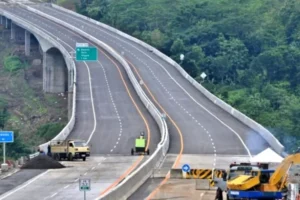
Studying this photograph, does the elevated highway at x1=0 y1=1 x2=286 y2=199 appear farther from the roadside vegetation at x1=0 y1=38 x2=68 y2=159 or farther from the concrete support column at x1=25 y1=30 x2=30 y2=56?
the roadside vegetation at x1=0 y1=38 x2=68 y2=159

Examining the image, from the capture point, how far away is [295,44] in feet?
488

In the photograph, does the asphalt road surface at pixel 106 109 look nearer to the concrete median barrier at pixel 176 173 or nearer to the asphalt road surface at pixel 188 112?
the asphalt road surface at pixel 188 112

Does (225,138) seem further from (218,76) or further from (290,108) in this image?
(218,76)

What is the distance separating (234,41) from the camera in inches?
5974

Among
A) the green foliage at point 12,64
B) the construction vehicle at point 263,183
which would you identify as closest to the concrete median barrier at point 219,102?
the green foliage at point 12,64

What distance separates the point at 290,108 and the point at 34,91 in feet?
129

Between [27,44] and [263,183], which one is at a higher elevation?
[27,44]

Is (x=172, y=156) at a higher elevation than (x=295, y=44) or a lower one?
lower

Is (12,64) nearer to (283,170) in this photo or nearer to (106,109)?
(106,109)

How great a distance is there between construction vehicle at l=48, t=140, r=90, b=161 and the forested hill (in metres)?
31.2

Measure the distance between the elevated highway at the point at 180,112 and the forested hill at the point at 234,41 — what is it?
4894 mm

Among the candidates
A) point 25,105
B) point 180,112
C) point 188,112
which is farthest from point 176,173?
point 25,105

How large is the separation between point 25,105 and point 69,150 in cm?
5652

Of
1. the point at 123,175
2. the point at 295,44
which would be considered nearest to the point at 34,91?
the point at 295,44
